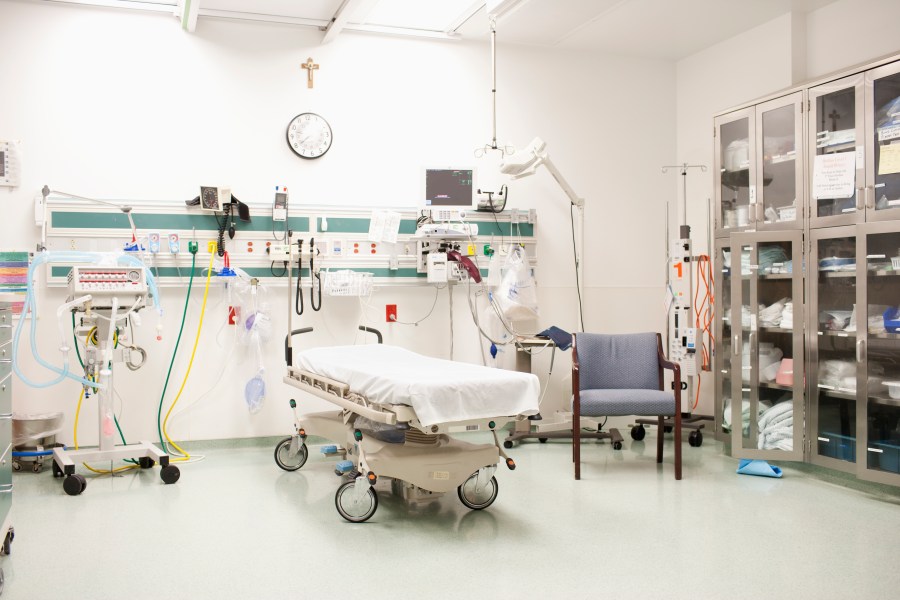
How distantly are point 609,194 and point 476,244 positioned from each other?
1.31 meters

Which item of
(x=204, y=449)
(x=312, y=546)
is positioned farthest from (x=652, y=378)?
(x=204, y=449)

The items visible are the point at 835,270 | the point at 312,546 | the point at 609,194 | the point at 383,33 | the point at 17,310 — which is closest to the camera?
the point at 312,546

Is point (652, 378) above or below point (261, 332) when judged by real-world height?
below

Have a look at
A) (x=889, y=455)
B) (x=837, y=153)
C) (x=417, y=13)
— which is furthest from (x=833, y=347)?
(x=417, y=13)

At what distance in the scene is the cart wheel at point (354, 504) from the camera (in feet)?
12.1

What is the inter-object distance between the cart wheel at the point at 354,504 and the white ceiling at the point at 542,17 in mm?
3043

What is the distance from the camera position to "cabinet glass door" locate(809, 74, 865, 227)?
432 centimetres

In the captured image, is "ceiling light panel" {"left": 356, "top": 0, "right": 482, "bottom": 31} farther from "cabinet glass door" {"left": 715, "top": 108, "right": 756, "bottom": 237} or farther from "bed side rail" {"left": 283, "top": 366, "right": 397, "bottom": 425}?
"bed side rail" {"left": 283, "top": 366, "right": 397, "bottom": 425}

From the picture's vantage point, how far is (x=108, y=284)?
14.0 feet

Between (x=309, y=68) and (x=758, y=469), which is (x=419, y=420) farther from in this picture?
(x=309, y=68)

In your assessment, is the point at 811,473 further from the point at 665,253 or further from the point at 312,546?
the point at 312,546

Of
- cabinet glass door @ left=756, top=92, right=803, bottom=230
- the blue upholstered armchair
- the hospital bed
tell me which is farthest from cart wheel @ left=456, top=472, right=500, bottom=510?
cabinet glass door @ left=756, top=92, right=803, bottom=230

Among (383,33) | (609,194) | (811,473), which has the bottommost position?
(811,473)

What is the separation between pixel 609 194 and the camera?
20.8 ft
